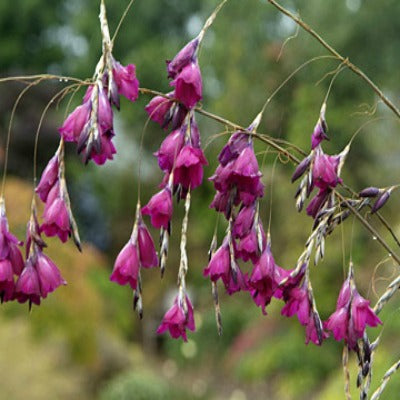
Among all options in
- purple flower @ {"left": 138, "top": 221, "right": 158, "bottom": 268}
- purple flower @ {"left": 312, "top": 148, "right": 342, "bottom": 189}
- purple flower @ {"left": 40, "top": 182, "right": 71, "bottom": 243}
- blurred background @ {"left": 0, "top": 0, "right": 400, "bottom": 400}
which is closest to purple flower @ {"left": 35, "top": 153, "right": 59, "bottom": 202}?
purple flower @ {"left": 40, "top": 182, "right": 71, "bottom": 243}

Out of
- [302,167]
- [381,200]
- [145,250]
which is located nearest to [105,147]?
[145,250]

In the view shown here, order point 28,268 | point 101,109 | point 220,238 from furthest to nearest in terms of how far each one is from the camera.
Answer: point 220,238 → point 28,268 → point 101,109

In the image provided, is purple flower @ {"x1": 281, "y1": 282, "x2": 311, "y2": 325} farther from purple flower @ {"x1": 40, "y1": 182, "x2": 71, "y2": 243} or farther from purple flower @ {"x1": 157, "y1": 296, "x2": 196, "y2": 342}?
purple flower @ {"x1": 40, "y1": 182, "x2": 71, "y2": 243}

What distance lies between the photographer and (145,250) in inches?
46.5

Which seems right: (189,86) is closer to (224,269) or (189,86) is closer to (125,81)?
(125,81)

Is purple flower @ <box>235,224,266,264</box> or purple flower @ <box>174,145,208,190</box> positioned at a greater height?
purple flower @ <box>174,145,208,190</box>

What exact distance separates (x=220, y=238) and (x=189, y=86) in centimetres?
1145

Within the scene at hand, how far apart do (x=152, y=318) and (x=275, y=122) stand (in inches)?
144

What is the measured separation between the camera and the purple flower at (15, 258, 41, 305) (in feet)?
3.82

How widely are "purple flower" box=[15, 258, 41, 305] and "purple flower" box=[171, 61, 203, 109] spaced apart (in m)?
0.29

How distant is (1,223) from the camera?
118 cm

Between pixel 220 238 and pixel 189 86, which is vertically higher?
pixel 220 238

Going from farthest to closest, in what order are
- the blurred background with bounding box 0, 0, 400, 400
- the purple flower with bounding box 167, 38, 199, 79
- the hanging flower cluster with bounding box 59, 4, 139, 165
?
1. the blurred background with bounding box 0, 0, 400, 400
2. the purple flower with bounding box 167, 38, 199, 79
3. the hanging flower cluster with bounding box 59, 4, 139, 165

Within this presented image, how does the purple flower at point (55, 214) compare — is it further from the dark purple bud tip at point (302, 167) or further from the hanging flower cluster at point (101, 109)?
the dark purple bud tip at point (302, 167)
